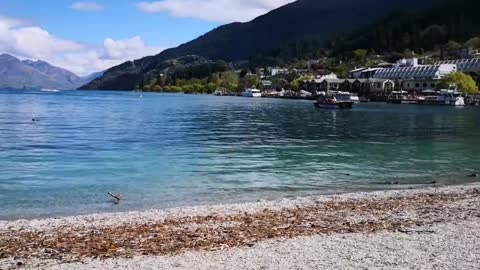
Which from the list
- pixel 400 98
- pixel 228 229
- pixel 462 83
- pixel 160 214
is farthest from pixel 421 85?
pixel 228 229

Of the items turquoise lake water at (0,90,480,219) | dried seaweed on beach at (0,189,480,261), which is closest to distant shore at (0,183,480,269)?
dried seaweed on beach at (0,189,480,261)

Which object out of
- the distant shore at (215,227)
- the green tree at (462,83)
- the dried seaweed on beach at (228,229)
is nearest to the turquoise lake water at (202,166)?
the distant shore at (215,227)

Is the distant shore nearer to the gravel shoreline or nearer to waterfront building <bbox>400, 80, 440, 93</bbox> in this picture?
the gravel shoreline

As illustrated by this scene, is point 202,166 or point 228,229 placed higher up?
point 228,229

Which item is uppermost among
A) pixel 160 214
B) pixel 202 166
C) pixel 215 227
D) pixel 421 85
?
pixel 421 85

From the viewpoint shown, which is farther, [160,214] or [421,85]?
[421,85]

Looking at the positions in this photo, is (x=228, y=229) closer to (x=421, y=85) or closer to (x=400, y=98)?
(x=400, y=98)

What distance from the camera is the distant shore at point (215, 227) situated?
12164 mm

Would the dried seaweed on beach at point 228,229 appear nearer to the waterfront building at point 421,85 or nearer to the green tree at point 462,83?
the green tree at point 462,83

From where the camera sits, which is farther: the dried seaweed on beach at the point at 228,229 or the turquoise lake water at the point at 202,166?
the turquoise lake water at the point at 202,166

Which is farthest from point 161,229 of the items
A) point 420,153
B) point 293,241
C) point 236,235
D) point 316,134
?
point 316,134

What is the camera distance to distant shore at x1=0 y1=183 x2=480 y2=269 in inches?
479

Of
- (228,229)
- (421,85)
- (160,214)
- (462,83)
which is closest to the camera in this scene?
(228,229)

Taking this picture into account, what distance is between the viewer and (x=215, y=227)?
1491 cm
